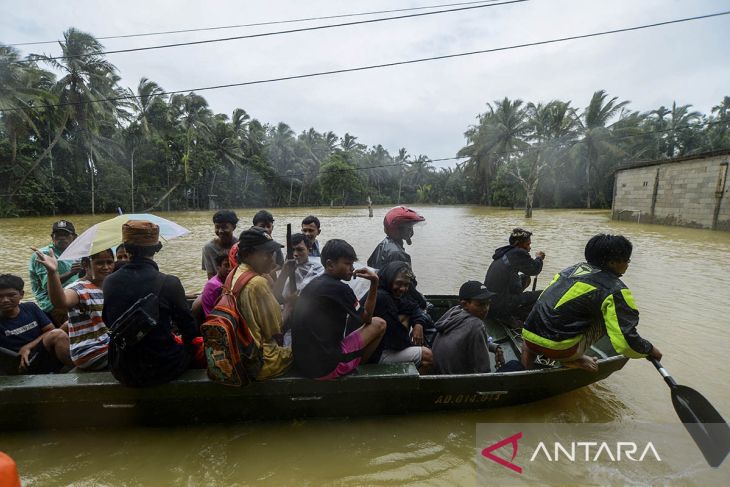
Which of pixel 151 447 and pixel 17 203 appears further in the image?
pixel 17 203

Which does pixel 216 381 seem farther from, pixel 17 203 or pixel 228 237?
pixel 17 203

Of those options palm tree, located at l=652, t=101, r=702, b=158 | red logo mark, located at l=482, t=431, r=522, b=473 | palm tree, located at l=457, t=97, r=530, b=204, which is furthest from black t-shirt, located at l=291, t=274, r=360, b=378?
palm tree, located at l=652, t=101, r=702, b=158

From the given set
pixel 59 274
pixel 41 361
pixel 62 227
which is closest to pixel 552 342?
pixel 41 361

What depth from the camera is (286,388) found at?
2.76 metres

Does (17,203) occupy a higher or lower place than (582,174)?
lower

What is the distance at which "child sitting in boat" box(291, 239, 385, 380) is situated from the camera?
8.34 ft

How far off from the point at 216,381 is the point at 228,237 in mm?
2054

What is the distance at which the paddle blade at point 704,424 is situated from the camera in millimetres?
2668

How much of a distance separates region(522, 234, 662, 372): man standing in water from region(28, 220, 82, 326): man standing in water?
4630mm

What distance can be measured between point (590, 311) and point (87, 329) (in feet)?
12.6

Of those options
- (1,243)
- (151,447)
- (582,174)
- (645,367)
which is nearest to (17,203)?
(1,243)

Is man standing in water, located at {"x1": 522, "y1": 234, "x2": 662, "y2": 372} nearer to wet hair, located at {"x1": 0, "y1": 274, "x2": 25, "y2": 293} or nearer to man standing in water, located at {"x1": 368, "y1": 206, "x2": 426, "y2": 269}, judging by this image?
man standing in water, located at {"x1": 368, "y1": 206, "x2": 426, "y2": 269}

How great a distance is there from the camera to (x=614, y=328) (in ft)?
8.59

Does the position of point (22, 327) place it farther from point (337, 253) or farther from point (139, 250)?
point (337, 253)
